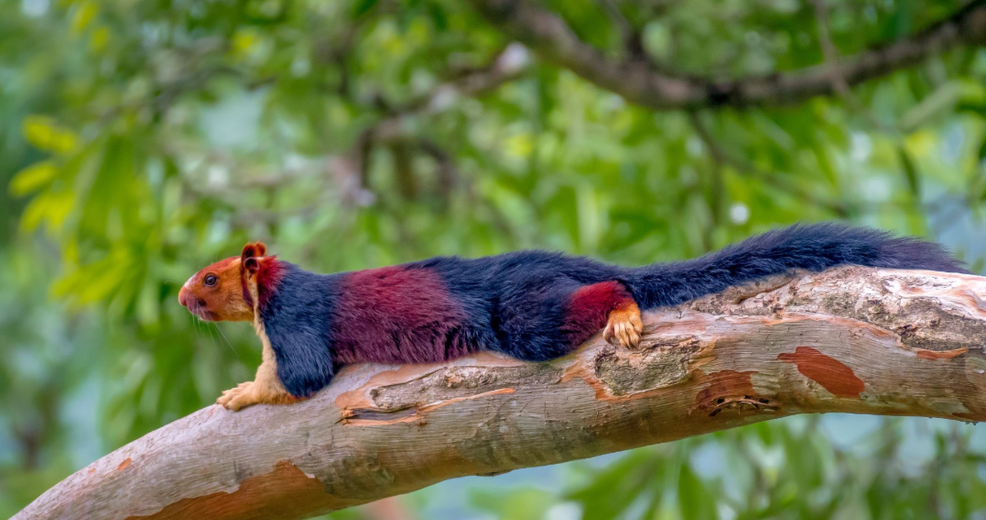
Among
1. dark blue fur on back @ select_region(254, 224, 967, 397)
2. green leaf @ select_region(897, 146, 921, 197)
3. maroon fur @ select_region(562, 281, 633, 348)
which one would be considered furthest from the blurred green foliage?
maroon fur @ select_region(562, 281, 633, 348)

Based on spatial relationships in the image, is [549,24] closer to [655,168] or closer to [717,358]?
[655,168]

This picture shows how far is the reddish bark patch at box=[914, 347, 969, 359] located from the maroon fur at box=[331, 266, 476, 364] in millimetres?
692

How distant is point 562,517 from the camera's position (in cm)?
552

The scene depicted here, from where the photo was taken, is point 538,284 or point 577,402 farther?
point 538,284

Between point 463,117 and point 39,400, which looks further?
point 39,400

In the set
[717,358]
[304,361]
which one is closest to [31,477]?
[304,361]

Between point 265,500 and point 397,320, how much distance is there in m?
0.39

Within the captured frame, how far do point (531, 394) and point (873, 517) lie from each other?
5.37ft

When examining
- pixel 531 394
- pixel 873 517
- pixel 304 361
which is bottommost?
pixel 873 517

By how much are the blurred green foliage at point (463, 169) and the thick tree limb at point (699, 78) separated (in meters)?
0.10

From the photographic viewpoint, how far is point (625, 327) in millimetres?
1277

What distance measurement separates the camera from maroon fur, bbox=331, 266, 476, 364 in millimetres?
1437

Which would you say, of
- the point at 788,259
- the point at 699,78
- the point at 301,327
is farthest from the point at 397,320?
the point at 699,78

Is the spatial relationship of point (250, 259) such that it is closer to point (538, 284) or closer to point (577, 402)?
point (538, 284)
